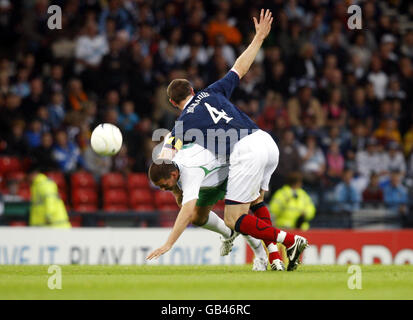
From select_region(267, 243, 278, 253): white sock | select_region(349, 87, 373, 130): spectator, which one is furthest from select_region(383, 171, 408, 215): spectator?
select_region(267, 243, 278, 253): white sock

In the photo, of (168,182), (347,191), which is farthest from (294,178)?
(168,182)

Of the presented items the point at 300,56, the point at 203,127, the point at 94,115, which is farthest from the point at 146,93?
the point at 203,127

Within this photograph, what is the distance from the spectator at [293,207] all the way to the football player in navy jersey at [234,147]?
5.56 meters

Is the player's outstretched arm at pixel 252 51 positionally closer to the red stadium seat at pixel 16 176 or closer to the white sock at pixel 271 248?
the white sock at pixel 271 248

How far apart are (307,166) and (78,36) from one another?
17.5ft

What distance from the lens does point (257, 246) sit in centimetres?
912

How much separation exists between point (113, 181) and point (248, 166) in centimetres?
658

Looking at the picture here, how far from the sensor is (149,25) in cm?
1758

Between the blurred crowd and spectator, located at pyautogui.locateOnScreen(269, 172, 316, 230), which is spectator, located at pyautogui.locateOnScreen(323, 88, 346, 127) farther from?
spectator, located at pyautogui.locateOnScreen(269, 172, 316, 230)

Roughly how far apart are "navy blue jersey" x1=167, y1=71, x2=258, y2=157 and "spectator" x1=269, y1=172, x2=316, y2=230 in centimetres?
593

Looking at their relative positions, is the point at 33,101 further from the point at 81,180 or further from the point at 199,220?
the point at 199,220
